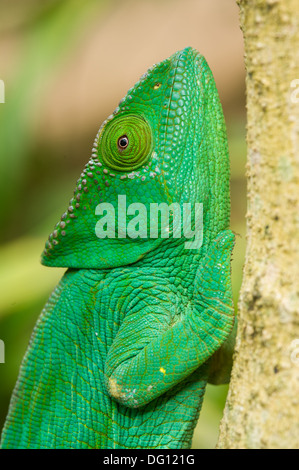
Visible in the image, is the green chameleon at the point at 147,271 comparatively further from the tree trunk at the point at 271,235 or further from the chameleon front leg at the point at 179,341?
the tree trunk at the point at 271,235

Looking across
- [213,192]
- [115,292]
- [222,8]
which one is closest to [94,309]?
[115,292]

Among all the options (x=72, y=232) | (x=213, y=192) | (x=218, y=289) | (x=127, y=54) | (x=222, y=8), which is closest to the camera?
(x=218, y=289)

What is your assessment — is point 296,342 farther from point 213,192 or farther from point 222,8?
point 222,8

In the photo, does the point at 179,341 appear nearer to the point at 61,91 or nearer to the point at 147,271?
the point at 147,271

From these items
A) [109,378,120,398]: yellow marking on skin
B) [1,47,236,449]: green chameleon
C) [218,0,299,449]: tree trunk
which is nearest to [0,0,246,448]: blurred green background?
[1,47,236,449]: green chameleon

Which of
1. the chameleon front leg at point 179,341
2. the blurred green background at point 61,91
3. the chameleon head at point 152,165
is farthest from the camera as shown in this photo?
the blurred green background at point 61,91

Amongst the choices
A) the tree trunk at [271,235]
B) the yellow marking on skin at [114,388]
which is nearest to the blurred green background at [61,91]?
the yellow marking on skin at [114,388]
